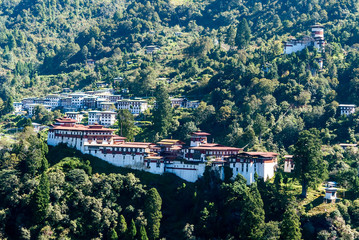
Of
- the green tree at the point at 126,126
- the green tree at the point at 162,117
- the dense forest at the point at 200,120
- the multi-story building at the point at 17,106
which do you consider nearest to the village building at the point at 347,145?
the dense forest at the point at 200,120

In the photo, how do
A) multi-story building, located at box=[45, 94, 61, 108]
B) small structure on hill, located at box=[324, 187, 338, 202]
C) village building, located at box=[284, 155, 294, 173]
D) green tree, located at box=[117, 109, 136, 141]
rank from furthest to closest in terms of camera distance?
multi-story building, located at box=[45, 94, 61, 108] → green tree, located at box=[117, 109, 136, 141] → village building, located at box=[284, 155, 294, 173] → small structure on hill, located at box=[324, 187, 338, 202]

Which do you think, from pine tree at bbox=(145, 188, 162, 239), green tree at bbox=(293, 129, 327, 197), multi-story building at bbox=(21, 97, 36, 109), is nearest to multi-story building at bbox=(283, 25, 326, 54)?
green tree at bbox=(293, 129, 327, 197)

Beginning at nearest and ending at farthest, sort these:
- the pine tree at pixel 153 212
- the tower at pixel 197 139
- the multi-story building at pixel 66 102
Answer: the pine tree at pixel 153 212 → the tower at pixel 197 139 → the multi-story building at pixel 66 102

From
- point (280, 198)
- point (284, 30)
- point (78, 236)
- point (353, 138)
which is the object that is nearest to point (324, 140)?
point (353, 138)

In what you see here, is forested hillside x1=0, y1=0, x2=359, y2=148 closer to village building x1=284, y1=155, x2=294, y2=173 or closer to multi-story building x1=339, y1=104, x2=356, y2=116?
multi-story building x1=339, y1=104, x2=356, y2=116

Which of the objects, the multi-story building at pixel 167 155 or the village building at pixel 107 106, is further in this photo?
the village building at pixel 107 106

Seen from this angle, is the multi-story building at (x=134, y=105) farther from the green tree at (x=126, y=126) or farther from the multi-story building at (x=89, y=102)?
the green tree at (x=126, y=126)
